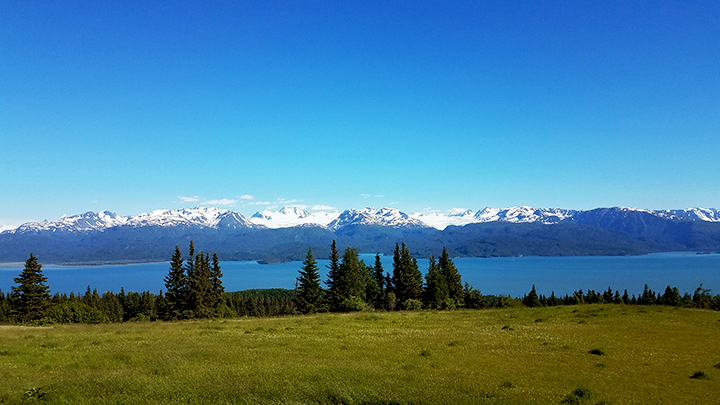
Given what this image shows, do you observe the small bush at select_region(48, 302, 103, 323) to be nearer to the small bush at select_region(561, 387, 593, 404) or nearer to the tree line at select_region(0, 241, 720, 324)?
the tree line at select_region(0, 241, 720, 324)

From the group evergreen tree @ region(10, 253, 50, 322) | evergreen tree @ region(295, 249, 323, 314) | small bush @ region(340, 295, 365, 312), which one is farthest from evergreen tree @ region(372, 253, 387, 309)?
evergreen tree @ region(10, 253, 50, 322)

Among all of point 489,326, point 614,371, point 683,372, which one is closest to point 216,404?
point 614,371

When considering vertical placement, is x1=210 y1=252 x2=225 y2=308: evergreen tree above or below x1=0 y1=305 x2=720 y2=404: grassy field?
below

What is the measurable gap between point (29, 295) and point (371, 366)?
230ft

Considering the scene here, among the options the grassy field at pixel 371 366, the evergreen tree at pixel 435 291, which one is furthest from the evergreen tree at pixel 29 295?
the evergreen tree at pixel 435 291

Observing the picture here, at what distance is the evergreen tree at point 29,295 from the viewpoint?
2554 inches

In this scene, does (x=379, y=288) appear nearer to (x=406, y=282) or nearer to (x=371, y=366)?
(x=406, y=282)

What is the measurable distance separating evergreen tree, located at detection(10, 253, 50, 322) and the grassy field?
46.7m

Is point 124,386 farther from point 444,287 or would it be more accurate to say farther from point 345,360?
point 444,287

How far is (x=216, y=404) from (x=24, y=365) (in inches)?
446

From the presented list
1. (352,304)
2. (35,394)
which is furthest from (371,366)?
(352,304)

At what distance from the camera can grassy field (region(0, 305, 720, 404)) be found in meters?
13.4

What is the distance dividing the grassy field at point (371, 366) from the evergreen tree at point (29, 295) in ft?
153

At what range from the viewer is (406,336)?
26906 mm
